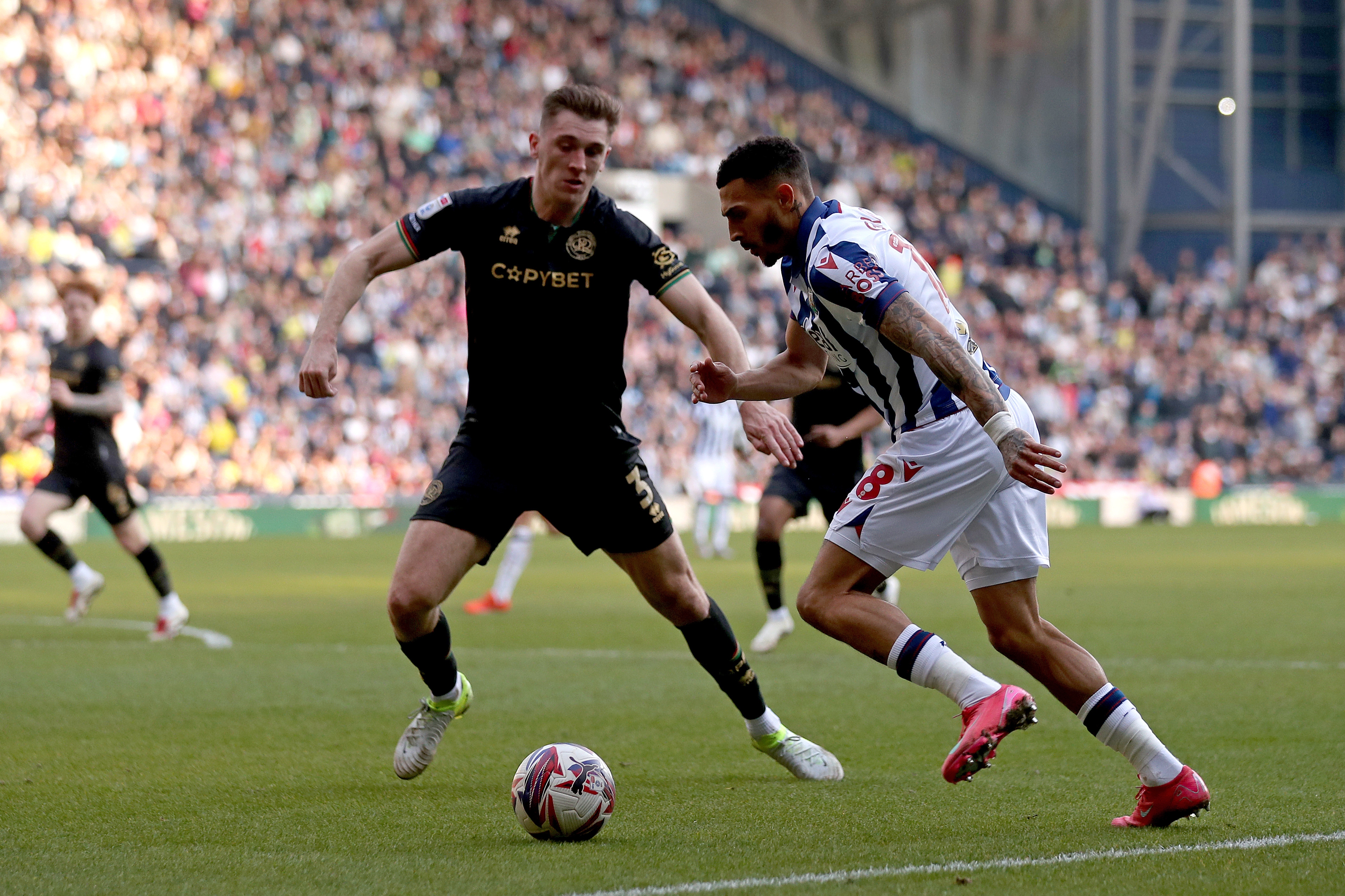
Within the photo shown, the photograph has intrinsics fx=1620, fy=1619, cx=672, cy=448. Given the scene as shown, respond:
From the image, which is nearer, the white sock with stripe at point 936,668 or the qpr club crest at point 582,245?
the white sock with stripe at point 936,668

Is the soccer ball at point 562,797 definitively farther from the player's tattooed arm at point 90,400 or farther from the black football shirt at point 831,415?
the player's tattooed arm at point 90,400

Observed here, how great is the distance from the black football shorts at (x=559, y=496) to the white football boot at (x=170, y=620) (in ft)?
21.0

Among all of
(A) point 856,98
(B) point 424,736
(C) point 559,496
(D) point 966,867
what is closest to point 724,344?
(C) point 559,496

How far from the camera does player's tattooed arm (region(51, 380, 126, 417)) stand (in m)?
11.8

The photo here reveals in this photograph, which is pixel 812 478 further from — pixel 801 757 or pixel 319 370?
pixel 319 370

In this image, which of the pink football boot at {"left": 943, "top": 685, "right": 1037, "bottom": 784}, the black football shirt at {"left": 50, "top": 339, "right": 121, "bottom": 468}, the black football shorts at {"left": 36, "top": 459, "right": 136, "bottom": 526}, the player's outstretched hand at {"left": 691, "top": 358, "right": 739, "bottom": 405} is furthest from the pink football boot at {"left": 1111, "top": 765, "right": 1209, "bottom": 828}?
the black football shirt at {"left": 50, "top": 339, "right": 121, "bottom": 468}

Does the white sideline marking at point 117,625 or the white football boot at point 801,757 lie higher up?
the white football boot at point 801,757

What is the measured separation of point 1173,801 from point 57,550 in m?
9.82

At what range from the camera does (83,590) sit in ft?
42.1

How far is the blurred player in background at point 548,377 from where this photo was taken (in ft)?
20.5

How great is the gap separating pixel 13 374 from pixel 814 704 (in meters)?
20.5

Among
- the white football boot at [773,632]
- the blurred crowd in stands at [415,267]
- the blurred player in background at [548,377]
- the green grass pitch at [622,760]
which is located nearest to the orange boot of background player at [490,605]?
the green grass pitch at [622,760]

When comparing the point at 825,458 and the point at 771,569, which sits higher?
the point at 825,458

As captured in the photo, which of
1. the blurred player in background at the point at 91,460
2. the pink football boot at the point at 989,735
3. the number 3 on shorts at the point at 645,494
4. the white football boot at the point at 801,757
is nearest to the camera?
the pink football boot at the point at 989,735
